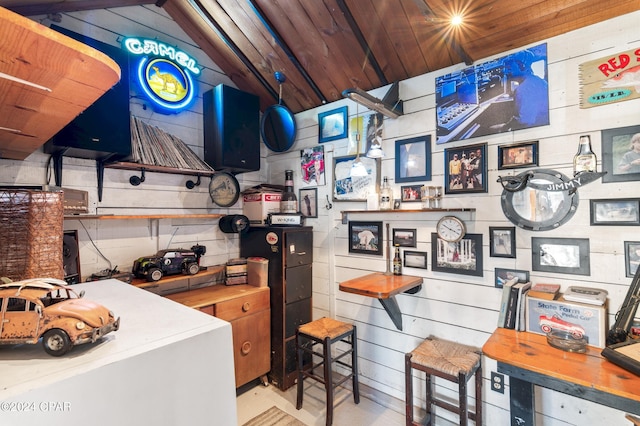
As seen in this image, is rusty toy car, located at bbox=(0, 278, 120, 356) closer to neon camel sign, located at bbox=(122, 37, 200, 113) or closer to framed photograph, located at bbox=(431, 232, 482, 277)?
framed photograph, located at bbox=(431, 232, 482, 277)

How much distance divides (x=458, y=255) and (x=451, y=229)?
0.19 metres

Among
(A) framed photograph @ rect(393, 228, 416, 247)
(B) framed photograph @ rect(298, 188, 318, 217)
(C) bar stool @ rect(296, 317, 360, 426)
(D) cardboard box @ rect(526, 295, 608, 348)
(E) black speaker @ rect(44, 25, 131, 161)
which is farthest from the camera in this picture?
(B) framed photograph @ rect(298, 188, 318, 217)

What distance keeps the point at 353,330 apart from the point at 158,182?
2.08 m

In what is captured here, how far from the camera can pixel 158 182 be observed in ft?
8.87

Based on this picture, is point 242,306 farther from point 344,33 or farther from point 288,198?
point 344,33

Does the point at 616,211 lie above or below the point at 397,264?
above

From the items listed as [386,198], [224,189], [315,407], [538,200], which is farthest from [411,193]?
[315,407]

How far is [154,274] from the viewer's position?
7.71 ft

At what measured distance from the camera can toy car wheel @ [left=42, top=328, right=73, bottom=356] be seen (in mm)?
598

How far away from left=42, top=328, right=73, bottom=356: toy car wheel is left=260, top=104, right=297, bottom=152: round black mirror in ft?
9.05

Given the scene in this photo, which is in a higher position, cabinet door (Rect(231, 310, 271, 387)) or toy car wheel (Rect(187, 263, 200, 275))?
toy car wheel (Rect(187, 263, 200, 275))

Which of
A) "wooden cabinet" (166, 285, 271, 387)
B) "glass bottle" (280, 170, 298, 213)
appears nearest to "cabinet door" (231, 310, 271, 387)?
"wooden cabinet" (166, 285, 271, 387)

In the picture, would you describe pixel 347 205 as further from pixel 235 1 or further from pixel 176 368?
pixel 176 368

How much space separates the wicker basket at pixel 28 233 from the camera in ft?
2.65
